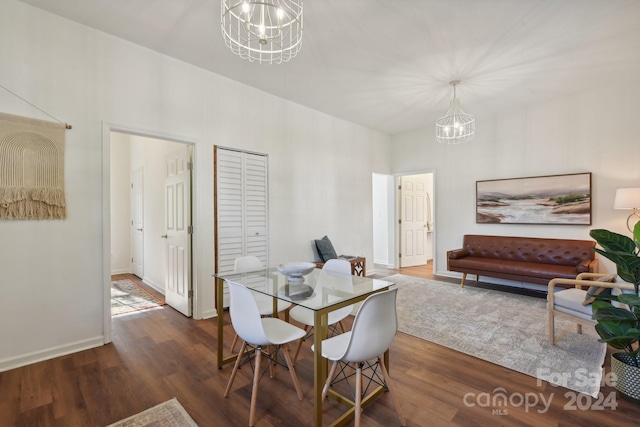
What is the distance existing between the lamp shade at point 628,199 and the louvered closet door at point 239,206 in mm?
4437

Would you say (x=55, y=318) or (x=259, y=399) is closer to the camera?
(x=259, y=399)

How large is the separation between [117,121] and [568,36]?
4.32 metres

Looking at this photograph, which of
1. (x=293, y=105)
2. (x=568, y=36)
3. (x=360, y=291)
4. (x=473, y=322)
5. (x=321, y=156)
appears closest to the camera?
(x=360, y=291)

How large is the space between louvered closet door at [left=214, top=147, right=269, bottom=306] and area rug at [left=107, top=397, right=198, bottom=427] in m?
→ 1.61

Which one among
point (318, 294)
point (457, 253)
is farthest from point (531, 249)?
point (318, 294)

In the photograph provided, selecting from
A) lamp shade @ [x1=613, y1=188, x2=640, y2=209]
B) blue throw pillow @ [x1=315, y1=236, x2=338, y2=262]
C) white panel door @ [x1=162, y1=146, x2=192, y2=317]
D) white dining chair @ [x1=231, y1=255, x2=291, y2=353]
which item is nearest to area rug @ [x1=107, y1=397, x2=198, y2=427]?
white dining chair @ [x1=231, y1=255, x2=291, y2=353]

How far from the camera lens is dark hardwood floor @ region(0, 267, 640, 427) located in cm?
172

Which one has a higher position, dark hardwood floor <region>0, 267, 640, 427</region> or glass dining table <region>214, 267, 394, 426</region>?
glass dining table <region>214, 267, 394, 426</region>

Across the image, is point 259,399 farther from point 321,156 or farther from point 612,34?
point 612,34

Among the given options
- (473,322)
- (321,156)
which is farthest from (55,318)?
(473,322)

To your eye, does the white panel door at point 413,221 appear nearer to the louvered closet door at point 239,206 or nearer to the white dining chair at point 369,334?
the louvered closet door at point 239,206

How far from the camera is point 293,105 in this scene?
14.3ft

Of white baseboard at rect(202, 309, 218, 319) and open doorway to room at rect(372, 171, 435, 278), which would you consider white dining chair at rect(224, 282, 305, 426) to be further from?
open doorway to room at rect(372, 171, 435, 278)

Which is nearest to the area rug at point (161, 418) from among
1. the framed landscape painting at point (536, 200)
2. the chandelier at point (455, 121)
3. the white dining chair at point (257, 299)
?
the white dining chair at point (257, 299)
